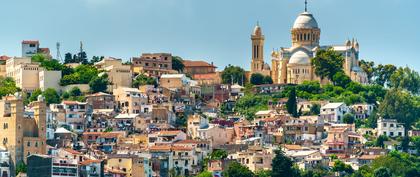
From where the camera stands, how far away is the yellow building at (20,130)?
260ft

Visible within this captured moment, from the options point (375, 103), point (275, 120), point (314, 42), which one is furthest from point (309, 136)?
point (314, 42)

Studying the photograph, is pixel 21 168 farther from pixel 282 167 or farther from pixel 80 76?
pixel 80 76

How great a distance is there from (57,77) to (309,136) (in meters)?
13.9

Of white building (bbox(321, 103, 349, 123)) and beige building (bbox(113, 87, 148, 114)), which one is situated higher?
beige building (bbox(113, 87, 148, 114))

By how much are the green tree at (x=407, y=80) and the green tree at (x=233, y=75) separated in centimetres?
840

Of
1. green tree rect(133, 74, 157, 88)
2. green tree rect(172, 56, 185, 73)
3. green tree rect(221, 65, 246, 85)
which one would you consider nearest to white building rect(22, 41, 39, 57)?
green tree rect(133, 74, 157, 88)

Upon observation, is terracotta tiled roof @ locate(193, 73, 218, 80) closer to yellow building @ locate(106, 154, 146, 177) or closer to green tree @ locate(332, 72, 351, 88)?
green tree @ locate(332, 72, 351, 88)

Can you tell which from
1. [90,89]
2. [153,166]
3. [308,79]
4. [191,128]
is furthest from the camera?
[308,79]

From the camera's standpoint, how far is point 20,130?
262 ft

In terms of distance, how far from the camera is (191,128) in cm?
8944

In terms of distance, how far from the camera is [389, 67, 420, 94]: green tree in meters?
103

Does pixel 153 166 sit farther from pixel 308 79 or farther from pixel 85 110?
pixel 308 79

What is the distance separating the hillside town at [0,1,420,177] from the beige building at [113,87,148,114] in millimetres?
71

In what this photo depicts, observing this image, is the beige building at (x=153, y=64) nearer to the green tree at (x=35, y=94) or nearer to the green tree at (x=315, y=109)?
the green tree at (x=35, y=94)
